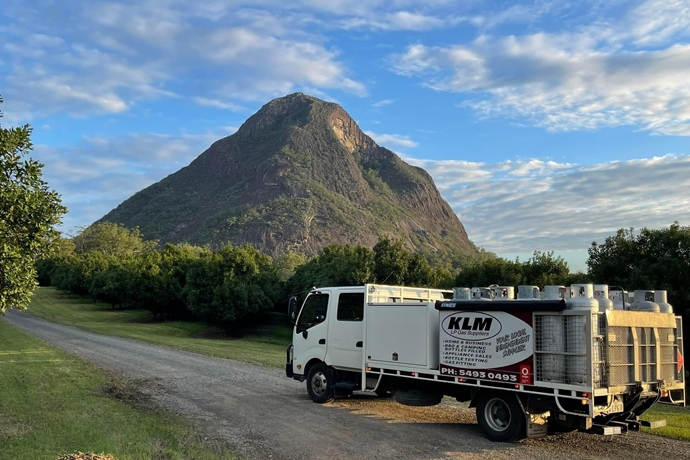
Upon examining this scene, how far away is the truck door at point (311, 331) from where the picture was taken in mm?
14758

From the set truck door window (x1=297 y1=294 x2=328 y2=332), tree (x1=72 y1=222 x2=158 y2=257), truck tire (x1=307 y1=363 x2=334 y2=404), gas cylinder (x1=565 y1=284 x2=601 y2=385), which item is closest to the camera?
gas cylinder (x1=565 y1=284 x2=601 y2=385)

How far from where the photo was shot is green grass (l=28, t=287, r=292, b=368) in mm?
29156

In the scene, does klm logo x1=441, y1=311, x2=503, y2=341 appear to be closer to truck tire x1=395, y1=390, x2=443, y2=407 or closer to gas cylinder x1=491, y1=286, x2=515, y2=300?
gas cylinder x1=491, y1=286, x2=515, y2=300

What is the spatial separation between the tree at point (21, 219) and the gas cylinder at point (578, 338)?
9.93m

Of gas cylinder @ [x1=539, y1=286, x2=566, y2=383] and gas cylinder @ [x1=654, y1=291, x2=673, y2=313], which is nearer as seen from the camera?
gas cylinder @ [x1=539, y1=286, x2=566, y2=383]

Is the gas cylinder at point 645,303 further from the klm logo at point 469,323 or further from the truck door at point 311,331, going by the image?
the truck door at point 311,331

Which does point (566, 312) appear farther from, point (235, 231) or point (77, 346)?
point (235, 231)

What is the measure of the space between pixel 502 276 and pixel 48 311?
52.7 metres

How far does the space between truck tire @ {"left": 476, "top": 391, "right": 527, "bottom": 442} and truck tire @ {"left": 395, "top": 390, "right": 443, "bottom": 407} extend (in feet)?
4.03

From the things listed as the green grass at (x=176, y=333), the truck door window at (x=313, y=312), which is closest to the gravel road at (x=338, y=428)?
the truck door window at (x=313, y=312)

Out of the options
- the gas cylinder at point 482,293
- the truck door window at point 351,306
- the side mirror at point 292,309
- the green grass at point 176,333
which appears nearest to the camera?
the gas cylinder at point 482,293

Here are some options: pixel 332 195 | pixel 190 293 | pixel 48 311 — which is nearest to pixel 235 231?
pixel 332 195

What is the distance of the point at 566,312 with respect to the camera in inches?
385

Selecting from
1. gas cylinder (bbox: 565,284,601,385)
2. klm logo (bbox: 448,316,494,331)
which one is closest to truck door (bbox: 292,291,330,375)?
klm logo (bbox: 448,316,494,331)
